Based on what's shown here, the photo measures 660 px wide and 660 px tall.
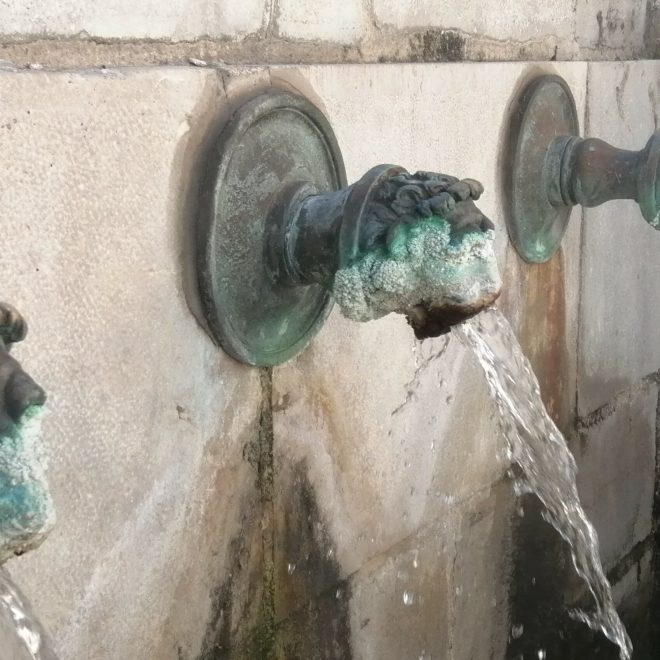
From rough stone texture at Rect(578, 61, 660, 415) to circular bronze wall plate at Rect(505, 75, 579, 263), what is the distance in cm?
18

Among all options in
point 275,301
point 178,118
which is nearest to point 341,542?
point 275,301

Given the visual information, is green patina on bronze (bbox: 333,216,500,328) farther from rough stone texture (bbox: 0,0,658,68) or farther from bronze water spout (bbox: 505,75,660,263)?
bronze water spout (bbox: 505,75,660,263)

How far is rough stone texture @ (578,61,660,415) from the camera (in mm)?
2484

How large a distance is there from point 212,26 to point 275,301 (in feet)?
1.26

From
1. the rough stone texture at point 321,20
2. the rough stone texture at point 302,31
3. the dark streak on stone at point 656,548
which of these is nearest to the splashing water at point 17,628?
the rough stone texture at point 302,31

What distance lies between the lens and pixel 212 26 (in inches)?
54.4

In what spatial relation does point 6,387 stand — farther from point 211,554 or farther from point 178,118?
point 211,554

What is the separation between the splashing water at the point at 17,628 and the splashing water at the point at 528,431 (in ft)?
2.96

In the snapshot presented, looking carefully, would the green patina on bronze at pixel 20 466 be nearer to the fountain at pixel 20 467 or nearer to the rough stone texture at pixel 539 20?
the fountain at pixel 20 467

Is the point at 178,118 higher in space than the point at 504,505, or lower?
higher

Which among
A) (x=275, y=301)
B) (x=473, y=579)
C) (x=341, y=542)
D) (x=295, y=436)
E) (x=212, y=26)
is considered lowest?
(x=473, y=579)

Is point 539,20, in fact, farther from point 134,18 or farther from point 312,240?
point 134,18

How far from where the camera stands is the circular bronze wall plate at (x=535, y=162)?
2.10 metres

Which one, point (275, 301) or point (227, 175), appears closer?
point (227, 175)
